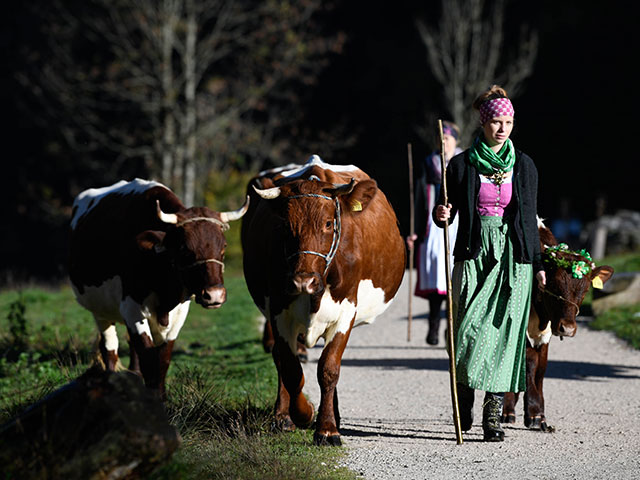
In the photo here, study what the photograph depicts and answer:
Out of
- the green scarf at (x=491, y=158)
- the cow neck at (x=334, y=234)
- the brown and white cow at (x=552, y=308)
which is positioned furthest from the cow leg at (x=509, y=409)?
the cow neck at (x=334, y=234)

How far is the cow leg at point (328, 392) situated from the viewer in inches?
255

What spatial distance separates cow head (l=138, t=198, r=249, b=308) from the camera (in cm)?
708

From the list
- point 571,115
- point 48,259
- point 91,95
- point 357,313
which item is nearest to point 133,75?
point 91,95

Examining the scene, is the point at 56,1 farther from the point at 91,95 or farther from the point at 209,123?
the point at 209,123

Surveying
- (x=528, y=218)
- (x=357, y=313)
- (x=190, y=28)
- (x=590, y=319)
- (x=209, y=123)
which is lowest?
(x=590, y=319)

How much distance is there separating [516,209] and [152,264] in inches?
111

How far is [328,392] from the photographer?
660cm

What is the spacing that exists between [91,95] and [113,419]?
74.2 feet

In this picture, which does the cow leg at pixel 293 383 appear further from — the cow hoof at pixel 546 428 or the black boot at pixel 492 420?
the cow hoof at pixel 546 428

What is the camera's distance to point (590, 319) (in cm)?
1344

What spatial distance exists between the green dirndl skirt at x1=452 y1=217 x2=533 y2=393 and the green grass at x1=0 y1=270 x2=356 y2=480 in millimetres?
1208

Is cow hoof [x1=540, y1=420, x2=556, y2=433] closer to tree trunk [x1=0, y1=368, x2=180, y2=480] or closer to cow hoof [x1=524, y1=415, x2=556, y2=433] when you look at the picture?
cow hoof [x1=524, y1=415, x2=556, y2=433]

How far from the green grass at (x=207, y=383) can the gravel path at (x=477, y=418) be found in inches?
18.9

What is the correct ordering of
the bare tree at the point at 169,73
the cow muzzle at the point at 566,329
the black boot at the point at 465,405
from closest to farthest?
the black boot at the point at 465,405, the cow muzzle at the point at 566,329, the bare tree at the point at 169,73
